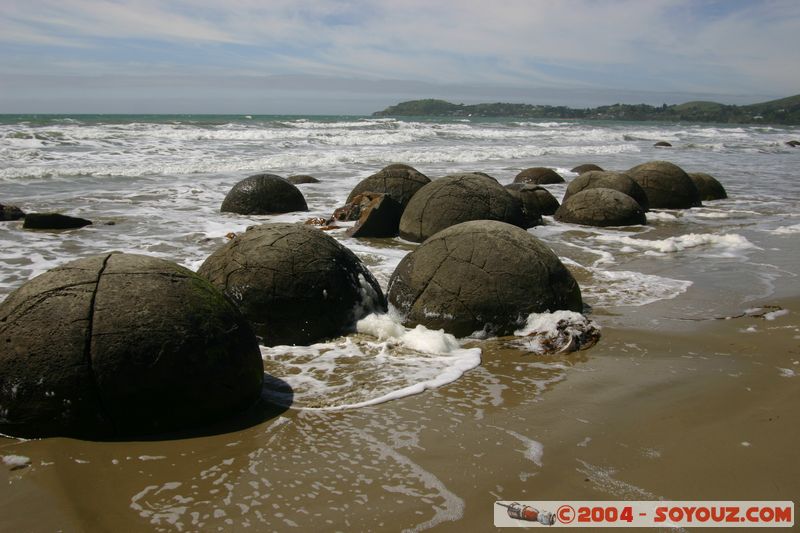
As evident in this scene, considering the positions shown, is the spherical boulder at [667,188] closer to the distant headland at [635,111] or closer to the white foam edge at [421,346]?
the white foam edge at [421,346]

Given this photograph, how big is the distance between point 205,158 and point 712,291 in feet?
65.4

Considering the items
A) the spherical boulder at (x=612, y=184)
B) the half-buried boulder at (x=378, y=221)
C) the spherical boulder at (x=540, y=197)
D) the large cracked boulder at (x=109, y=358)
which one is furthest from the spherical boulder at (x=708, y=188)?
the large cracked boulder at (x=109, y=358)

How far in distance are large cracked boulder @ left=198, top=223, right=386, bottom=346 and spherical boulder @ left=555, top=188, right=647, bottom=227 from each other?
296 inches

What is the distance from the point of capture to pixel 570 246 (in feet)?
35.0

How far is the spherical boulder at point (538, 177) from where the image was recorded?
18.1 m

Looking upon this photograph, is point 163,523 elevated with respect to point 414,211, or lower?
lower

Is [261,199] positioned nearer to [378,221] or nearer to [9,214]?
[378,221]

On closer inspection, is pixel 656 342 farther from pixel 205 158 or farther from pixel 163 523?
pixel 205 158

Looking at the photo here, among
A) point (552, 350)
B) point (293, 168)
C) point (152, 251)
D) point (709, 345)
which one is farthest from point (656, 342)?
point (293, 168)

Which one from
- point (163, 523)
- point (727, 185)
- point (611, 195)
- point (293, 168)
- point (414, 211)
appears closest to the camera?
point (163, 523)

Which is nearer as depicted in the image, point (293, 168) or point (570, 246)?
point (570, 246)

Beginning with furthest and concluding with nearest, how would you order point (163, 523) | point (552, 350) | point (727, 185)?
1. point (727, 185)
2. point (552, 350)
3. point (163, 523)

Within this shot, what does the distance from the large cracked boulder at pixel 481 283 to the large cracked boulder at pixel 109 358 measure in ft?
7.57

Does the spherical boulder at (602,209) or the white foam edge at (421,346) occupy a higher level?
the spherical boulder at (602,209)
